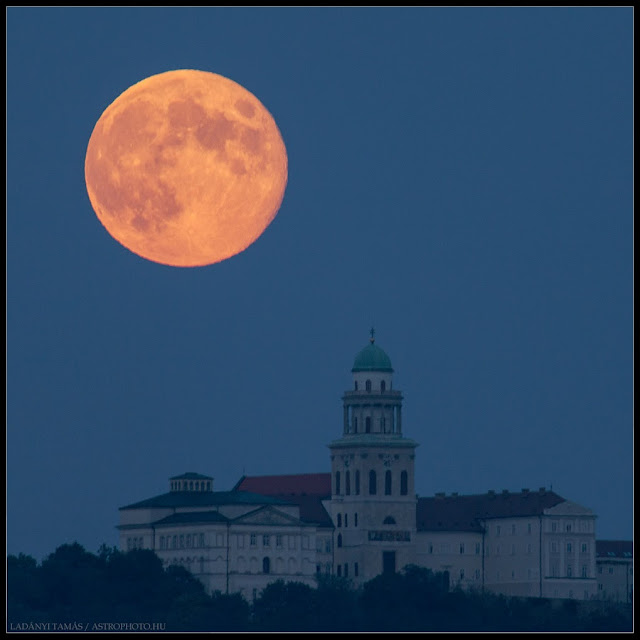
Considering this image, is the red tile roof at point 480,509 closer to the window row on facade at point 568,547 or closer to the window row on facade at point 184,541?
the window row on facade at point 568,547

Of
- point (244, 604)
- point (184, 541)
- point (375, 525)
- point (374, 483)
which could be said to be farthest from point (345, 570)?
point (244, 604)

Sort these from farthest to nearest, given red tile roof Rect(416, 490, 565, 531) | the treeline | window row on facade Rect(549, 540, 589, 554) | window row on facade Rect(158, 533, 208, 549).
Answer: red tile roof Rect(416, 490, 565, 531) < window row on facade Rect(549, 540, 589, 554) < window row on facade Rect(158, 533, 208, 549) < the treeline

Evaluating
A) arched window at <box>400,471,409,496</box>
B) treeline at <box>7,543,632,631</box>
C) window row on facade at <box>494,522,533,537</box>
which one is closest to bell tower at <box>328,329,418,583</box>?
arched window at <box>400,471,409,496</box>

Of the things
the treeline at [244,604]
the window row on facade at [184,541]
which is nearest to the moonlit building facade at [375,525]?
the window row on facade at [184,541]

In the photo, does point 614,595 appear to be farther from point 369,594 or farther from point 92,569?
point 92,569

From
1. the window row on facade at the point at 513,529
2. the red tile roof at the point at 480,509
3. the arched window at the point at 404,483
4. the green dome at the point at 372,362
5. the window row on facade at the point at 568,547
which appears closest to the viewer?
the window row on facade at the point at 568,547

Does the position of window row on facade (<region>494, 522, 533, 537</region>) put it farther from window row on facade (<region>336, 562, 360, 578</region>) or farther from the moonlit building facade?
window row on facade (<region>336, 562, 360, 578</region>)

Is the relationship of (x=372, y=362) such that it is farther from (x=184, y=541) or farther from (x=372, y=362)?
(x=184, y=541)
